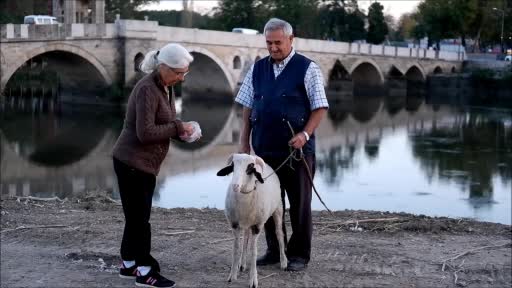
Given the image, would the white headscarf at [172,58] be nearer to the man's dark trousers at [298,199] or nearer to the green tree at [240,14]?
the man's dark trousers at [298,199]

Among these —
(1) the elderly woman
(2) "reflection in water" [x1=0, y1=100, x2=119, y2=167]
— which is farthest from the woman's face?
(2) "reflection in water" [x1=0, y1=100, x2=119, y2=167]

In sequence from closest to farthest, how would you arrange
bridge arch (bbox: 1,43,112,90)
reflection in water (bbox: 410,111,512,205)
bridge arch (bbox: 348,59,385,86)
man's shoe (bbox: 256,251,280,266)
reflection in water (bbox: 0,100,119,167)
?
man's shoe (bbox: 256,251,280,266)
reflection in water (bbox: 410,111,512,205)
reflection in water (bbox: 0,100,119,167)
bridge arch (bbox: 1,43,112,90)
bridge arch (bbox: 348,59,385,86)

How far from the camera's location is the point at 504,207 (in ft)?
39.7

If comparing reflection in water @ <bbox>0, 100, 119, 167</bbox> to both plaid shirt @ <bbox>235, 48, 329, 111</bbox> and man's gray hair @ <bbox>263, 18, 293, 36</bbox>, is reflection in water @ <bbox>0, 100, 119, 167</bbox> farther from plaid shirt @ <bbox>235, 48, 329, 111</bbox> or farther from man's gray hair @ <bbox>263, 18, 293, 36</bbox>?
man's gray hair @ <bbox>263, 18, 293, 36</bbox>

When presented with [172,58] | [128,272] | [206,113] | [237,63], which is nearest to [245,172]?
[172,58]

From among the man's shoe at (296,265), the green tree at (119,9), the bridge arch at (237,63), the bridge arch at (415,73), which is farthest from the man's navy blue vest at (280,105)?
the bridge arch at (415,73)

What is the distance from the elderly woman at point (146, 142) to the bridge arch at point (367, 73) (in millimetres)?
37669

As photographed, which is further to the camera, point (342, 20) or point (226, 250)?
point (342, 20)

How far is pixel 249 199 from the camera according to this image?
4.42 metres

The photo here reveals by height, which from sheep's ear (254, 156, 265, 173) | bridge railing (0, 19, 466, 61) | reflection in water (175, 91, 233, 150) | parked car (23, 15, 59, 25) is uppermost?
parked car (23, 15, 59, 25)

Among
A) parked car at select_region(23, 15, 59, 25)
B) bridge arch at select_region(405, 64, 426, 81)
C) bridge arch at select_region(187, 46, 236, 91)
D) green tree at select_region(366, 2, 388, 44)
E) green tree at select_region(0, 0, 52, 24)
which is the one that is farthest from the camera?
green tree at select_region(366, 2, 388, 44)

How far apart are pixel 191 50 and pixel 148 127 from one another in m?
26.5

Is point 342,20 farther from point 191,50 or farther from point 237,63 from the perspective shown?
point 191,50

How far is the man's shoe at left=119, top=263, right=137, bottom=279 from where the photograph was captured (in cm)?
465
